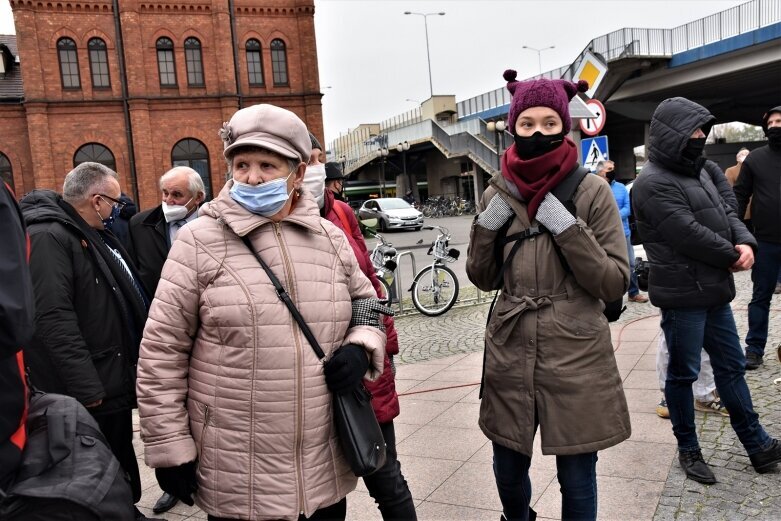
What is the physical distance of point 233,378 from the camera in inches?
80.6

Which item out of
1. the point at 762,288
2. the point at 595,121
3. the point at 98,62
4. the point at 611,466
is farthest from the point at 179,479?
the point at 98,62

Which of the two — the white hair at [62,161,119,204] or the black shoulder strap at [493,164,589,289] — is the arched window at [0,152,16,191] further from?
the black shoulder strap at [493,164,589,289]

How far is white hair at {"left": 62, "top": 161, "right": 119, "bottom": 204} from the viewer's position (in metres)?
3.42

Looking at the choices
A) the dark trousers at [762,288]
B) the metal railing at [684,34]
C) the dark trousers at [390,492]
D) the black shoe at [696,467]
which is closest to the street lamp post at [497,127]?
the metal railing at [684,34]

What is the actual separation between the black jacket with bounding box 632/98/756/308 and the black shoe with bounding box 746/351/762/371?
2.24 metres

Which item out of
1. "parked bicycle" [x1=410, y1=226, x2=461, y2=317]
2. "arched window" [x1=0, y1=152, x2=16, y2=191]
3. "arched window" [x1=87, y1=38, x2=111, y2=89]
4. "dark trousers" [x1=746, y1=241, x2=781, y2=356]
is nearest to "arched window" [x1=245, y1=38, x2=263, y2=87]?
"arched window" [x1=87, y1=38, x2=111, y2=89]

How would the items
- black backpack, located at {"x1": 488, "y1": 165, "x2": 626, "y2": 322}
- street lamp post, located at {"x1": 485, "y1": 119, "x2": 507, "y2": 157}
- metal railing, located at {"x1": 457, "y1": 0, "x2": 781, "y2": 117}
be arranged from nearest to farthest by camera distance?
black backpack, located at {"x1": 488, "y1": 165, "x2": 626, "y2": 322} → metal railing, located at {"x1": 457, "y1": 0, "x2": 781, "y2": 117} → street lamp post, located at {"x1": 485, "y1": 119, "x2": 507, "y2": 157}

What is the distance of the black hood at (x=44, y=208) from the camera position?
3.08 meters

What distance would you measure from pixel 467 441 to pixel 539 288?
86.4 inches

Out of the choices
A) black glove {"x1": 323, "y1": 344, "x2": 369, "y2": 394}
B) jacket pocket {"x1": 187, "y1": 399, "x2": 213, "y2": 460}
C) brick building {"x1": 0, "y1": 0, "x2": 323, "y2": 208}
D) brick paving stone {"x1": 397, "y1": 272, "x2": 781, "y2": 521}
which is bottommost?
brick paving stone {"x1": 397, "y1": 272, "x2": 781, "y2": 521}

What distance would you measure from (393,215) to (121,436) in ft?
85.1

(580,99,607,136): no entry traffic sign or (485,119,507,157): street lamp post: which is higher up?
(485,119,507,157): street lamp post

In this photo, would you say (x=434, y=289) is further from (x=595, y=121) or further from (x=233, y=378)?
(x=233, y=378)

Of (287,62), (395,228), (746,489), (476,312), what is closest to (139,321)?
(746,489)
